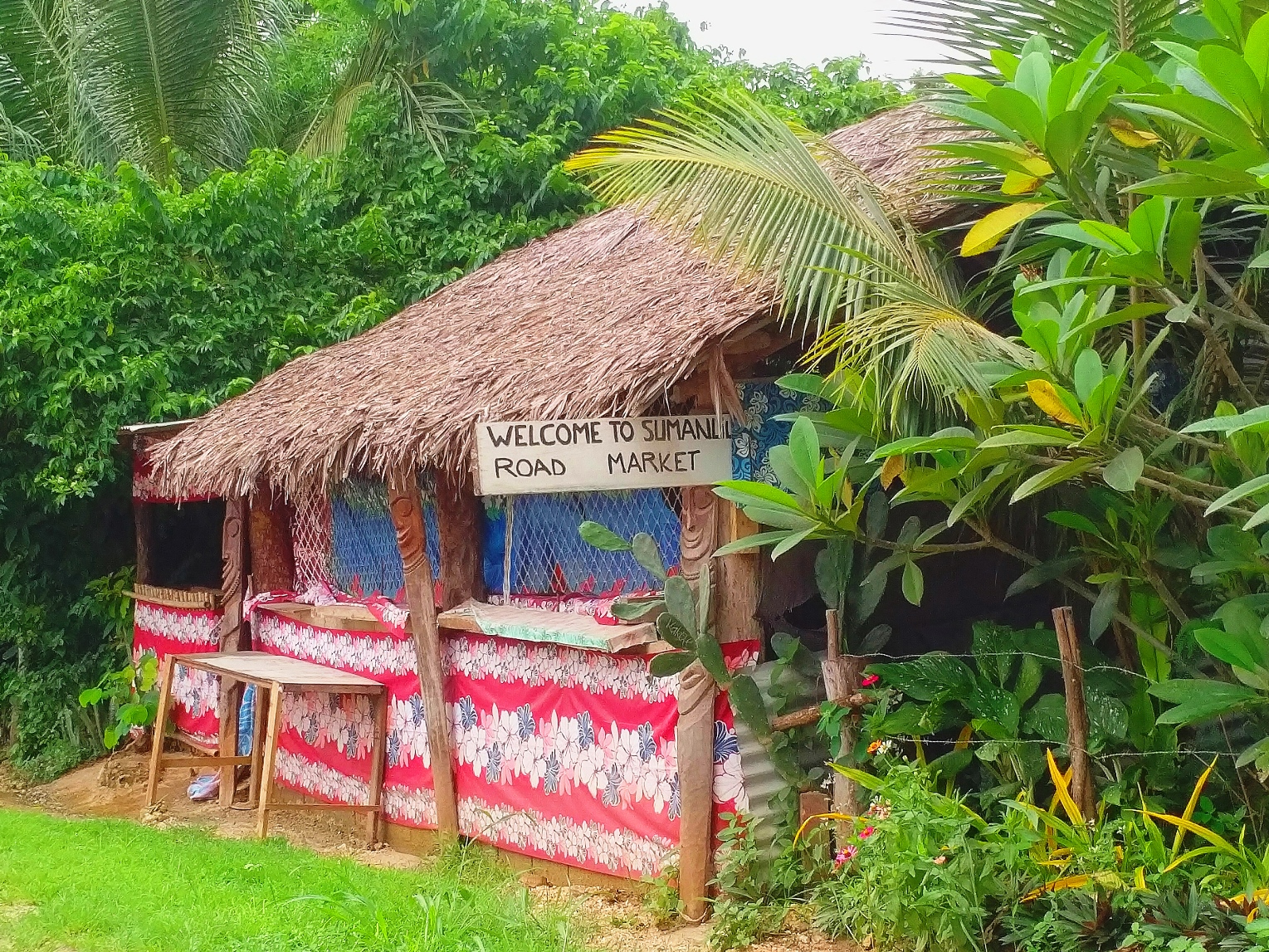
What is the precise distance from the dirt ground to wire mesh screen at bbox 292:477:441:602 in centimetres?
139

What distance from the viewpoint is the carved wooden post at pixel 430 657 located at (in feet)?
20.0

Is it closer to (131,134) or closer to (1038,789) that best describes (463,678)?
(1038,789)

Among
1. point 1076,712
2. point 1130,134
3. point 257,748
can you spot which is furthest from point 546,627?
point 257,748

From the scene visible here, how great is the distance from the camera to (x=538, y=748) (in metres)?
5.64

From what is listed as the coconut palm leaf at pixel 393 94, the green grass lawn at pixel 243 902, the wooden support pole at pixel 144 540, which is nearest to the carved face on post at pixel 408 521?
the green grass lawn at pixel 243 902

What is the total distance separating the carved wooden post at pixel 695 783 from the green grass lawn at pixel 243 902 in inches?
21.2

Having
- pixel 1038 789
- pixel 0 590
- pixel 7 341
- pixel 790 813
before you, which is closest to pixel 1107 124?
pixel 1038 789

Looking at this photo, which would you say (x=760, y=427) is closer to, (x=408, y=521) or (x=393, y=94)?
→ (x=408, y=521)

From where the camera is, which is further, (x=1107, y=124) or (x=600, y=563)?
(x=600, y=563)

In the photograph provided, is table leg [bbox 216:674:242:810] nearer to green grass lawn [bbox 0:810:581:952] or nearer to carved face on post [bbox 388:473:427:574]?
green grass lawn [bbox 0:810:581:952]

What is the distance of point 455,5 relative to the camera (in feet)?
33.1

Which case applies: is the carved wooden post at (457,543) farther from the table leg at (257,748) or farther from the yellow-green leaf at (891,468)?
the yellow-green leaf at (891,468)

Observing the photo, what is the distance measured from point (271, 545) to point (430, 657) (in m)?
2.45

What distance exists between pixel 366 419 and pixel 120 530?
5.19m
